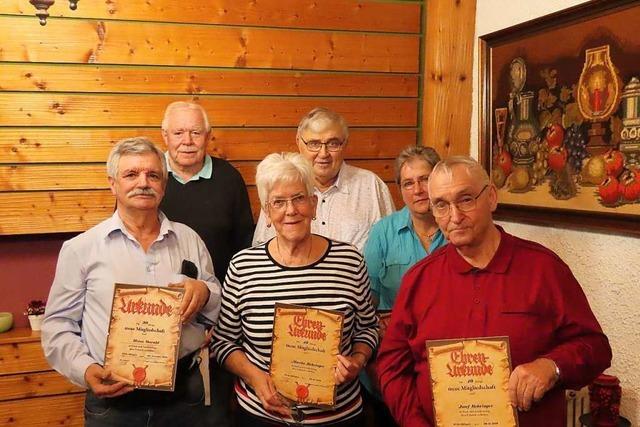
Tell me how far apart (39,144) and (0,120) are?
8.0 inches

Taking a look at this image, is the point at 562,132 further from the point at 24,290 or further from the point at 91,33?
the point at 24,290

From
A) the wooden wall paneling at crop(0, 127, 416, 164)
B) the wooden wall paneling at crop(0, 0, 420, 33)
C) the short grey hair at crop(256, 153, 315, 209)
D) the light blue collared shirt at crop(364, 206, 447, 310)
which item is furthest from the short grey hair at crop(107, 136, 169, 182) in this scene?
the wooden wall paneling at crop(0, 0, 420, 33)

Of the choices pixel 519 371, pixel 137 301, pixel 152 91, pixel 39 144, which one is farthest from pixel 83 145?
pixel 519 371

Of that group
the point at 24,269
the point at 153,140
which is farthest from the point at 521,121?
the point at 24,269

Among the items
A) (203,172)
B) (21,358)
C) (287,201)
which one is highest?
(203,172)

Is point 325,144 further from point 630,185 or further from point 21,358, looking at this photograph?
point 21,358

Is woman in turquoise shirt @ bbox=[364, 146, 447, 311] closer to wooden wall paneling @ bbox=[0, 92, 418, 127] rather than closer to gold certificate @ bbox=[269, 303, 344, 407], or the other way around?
gold certificate @ bbox=[269, 303, 344, 407]

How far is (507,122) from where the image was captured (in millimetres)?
3221

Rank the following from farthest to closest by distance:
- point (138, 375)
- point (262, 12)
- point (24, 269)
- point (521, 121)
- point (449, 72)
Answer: point (449, 72) → point (262, 12) → point (24, 269) → point (521, 121) → point (138, 375)

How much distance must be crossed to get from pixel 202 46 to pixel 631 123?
2103 mm

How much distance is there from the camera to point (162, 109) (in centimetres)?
344

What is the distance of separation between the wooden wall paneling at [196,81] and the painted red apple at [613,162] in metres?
1.52

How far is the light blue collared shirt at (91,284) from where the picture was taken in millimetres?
1946

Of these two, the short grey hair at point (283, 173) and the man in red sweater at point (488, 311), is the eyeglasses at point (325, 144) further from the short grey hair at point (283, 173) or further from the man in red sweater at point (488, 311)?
the man in red sweater at point (488, 311)
